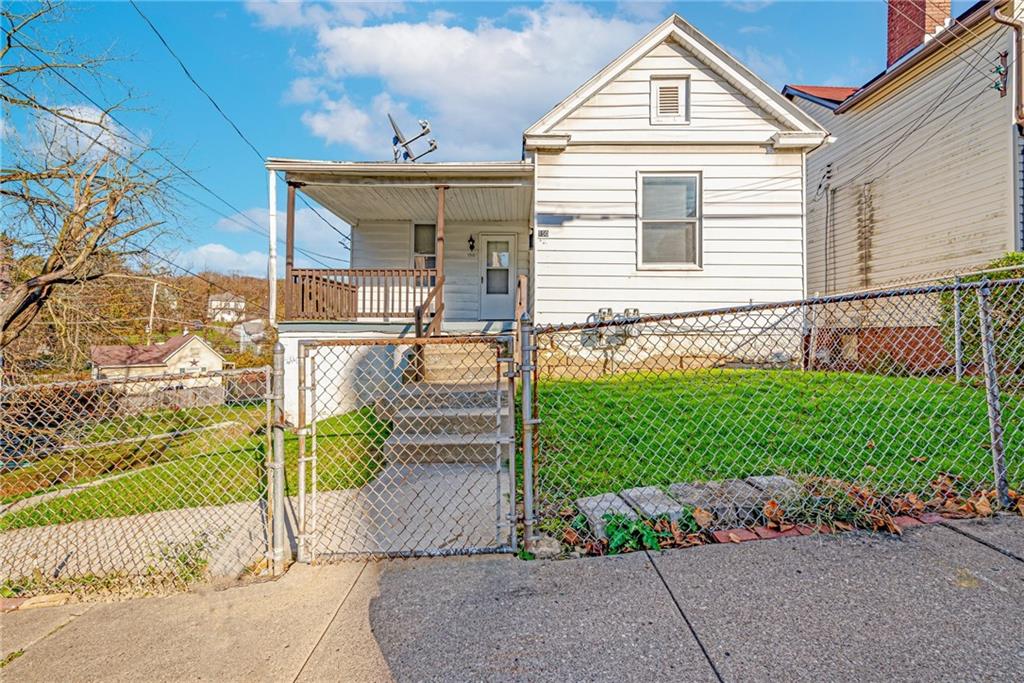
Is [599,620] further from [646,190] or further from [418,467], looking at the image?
[646,190]

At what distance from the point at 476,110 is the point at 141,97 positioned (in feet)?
34.1

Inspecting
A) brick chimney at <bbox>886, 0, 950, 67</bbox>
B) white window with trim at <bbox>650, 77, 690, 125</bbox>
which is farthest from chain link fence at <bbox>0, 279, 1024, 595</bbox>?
brick chimney at <bbox>886, 0, 950, 67</bbox>

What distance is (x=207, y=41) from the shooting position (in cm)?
916

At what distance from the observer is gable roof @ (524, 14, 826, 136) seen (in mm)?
8094

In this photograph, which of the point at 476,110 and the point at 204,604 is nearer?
the point at 204,604

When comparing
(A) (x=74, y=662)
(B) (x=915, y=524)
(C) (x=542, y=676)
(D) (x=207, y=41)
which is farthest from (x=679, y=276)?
(D) (x=207, y=41)

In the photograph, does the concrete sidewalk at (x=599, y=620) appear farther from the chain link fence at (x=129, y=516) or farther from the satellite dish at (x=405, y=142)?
the satellite dish at (x=405, y=142)

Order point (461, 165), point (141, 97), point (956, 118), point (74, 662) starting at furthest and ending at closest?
point (956, 118), point (461, 165), point (141, 97), point (74, 662)

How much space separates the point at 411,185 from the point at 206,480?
576 cm

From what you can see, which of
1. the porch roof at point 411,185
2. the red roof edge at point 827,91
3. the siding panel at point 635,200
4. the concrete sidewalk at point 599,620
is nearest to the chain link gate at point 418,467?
the concrete sidewalk at point 599,620

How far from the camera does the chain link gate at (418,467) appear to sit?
274 centimetres

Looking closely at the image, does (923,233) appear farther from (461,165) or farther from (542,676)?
(542,676)

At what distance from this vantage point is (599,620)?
80.7 inches

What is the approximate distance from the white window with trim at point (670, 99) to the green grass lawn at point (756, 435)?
497 cm
